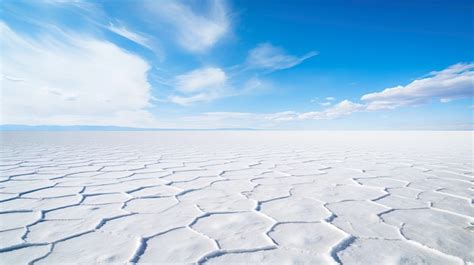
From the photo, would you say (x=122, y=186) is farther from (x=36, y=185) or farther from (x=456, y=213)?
(x=456, y=213)

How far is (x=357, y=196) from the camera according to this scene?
70.8 inches

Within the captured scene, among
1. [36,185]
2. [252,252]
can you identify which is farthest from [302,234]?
[36,185]

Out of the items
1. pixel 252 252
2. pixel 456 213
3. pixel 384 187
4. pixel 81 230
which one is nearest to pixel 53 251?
pixel 81 230

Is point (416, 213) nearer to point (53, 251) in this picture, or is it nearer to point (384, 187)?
point (384, 187)

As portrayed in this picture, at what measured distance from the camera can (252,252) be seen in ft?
3.32

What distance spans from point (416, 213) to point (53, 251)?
5.65ft

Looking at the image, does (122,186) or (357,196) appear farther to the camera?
(122,186)

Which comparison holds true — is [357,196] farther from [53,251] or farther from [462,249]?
[53,251]

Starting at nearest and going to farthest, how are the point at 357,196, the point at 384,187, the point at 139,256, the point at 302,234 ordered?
1. the point at 139,256
2. the point at 302,234
3. the point at 357,196
4. the point at 384,187

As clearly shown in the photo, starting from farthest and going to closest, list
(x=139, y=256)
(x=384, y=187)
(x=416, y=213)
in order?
1. (x=384, y=187)
2. (x=416, y=213)
3. (x=139, y=256)

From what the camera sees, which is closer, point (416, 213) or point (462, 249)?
point (462, 249)

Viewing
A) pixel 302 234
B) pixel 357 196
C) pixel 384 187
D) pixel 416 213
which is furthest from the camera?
pixel 384 187

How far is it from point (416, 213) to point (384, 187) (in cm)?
65

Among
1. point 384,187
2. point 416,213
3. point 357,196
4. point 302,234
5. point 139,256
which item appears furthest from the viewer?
point 384,187
